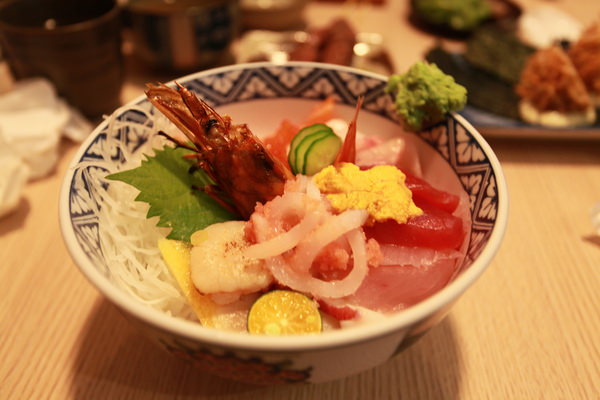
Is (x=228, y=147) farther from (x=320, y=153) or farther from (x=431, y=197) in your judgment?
(x=431, y=197)

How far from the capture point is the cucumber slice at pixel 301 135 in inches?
54.2

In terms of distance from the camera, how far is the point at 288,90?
5.25ft

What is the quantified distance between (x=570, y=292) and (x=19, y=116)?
7.77 ft

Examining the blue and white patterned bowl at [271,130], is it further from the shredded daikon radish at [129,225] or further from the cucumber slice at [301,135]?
the cucumber slice at [301,135]

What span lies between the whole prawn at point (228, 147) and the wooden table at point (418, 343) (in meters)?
0.53

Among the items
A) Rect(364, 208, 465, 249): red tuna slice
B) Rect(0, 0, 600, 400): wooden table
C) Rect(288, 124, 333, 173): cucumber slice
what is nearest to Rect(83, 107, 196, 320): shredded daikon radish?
Rect(0, 0, 600, 400): wooden table

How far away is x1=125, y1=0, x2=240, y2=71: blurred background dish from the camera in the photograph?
91.2 inches

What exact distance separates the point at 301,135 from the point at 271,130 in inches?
11.3

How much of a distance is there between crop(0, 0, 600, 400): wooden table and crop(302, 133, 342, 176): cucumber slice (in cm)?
61

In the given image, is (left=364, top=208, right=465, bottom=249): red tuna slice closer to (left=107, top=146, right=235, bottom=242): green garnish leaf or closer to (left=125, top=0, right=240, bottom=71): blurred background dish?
(left=107, top=146, right=235, bottom=242): green garnish leaf

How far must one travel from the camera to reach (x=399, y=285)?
1108mm

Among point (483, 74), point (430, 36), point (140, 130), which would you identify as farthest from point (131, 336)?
point (430, 36)

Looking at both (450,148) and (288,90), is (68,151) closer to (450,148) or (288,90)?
(288,90)

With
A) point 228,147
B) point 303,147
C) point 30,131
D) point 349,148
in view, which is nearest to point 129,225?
point 228,147
